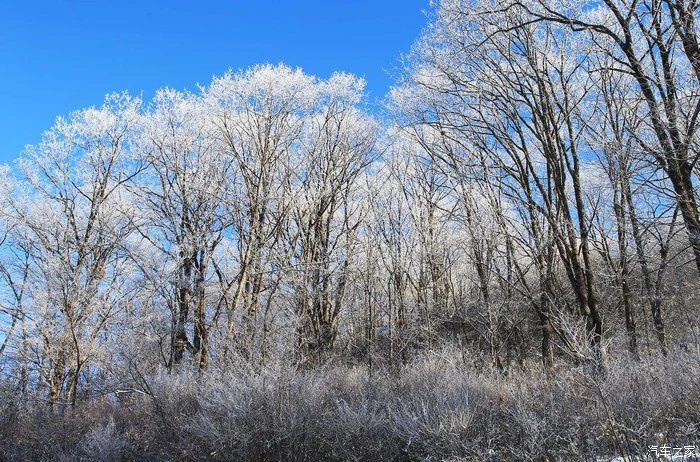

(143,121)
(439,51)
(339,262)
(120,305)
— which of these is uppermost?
(143,121)

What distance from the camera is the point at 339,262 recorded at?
1997cm

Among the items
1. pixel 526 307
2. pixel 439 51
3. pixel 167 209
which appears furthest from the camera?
pixel 526 307

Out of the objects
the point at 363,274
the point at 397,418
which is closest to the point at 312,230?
the point at 363,274

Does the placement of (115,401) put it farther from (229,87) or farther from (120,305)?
(229,87)

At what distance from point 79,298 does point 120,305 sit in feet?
10.6

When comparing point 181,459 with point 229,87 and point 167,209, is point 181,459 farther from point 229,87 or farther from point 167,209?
point 229,87

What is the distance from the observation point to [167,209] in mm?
18703

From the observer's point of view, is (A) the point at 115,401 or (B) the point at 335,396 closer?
(B) the point at 335,396

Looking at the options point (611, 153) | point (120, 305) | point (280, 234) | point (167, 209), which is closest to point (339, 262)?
point (280, 234)

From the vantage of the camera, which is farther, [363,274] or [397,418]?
[363,274]

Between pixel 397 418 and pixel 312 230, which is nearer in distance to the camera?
pixel 397 418

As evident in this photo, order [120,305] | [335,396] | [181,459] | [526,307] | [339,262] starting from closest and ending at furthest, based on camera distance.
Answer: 1. [181,459]
2. [335,396]
3. [120,305]
4. [339,262]
5. [526,307]

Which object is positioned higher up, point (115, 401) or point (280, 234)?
point (280, 234)

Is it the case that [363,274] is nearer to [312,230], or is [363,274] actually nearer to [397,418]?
[312,230]
